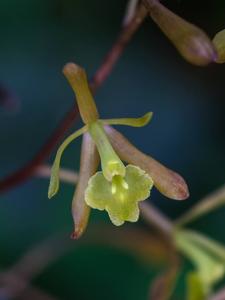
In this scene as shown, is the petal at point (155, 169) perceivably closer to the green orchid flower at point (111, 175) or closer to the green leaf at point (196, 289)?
the green orchid flower at point (111, 175)

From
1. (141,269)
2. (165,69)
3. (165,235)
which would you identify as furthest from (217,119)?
(165,235)

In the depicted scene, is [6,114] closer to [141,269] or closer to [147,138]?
[147,138]

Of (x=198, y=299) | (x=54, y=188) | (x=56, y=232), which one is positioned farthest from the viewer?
(x=56, y=232)

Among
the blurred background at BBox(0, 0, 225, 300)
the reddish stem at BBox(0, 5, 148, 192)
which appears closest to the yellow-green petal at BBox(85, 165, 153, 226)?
the reddish stem at BBox(0, 5, 148, 192)

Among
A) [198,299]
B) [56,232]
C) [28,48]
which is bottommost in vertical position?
[198,299]

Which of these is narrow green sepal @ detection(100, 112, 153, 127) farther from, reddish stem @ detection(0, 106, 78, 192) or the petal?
reddish stem @ detection(0, 106, 78, 192)

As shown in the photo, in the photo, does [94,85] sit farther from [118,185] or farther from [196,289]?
[196,289]

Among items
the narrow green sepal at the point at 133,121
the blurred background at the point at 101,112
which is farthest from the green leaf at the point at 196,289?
the blurred background at the point at 101,112
